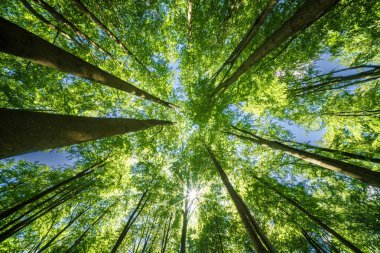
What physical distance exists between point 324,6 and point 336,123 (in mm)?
7424

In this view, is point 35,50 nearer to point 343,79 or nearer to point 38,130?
point 38,130

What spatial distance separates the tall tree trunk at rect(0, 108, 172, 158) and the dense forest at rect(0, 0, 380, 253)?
1.57 metres

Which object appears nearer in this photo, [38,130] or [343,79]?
[38,130]

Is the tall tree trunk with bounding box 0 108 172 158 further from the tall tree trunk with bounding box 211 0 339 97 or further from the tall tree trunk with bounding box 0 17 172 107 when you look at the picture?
the tall tree trunk with bounding box 211 0 339 97

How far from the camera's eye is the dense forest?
5918mm

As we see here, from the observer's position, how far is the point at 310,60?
734 centimetres

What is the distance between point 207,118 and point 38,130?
6.35 metres

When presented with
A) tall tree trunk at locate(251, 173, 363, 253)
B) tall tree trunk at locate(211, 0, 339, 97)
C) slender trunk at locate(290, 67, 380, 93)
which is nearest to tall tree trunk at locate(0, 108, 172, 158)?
tall tree trunk at locate(211, 0, 339, 97)

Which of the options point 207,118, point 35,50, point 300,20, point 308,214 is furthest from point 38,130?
point 308,214

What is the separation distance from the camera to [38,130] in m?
1.61

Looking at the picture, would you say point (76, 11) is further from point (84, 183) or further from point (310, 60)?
point (310, 60)

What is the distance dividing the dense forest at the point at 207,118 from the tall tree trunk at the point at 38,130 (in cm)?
157

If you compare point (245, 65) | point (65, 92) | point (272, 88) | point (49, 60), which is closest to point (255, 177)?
point (272, 88)

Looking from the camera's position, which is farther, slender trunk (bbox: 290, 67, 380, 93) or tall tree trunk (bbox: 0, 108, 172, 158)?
slender trunk (bbox: 290, 67, 380, 93)
